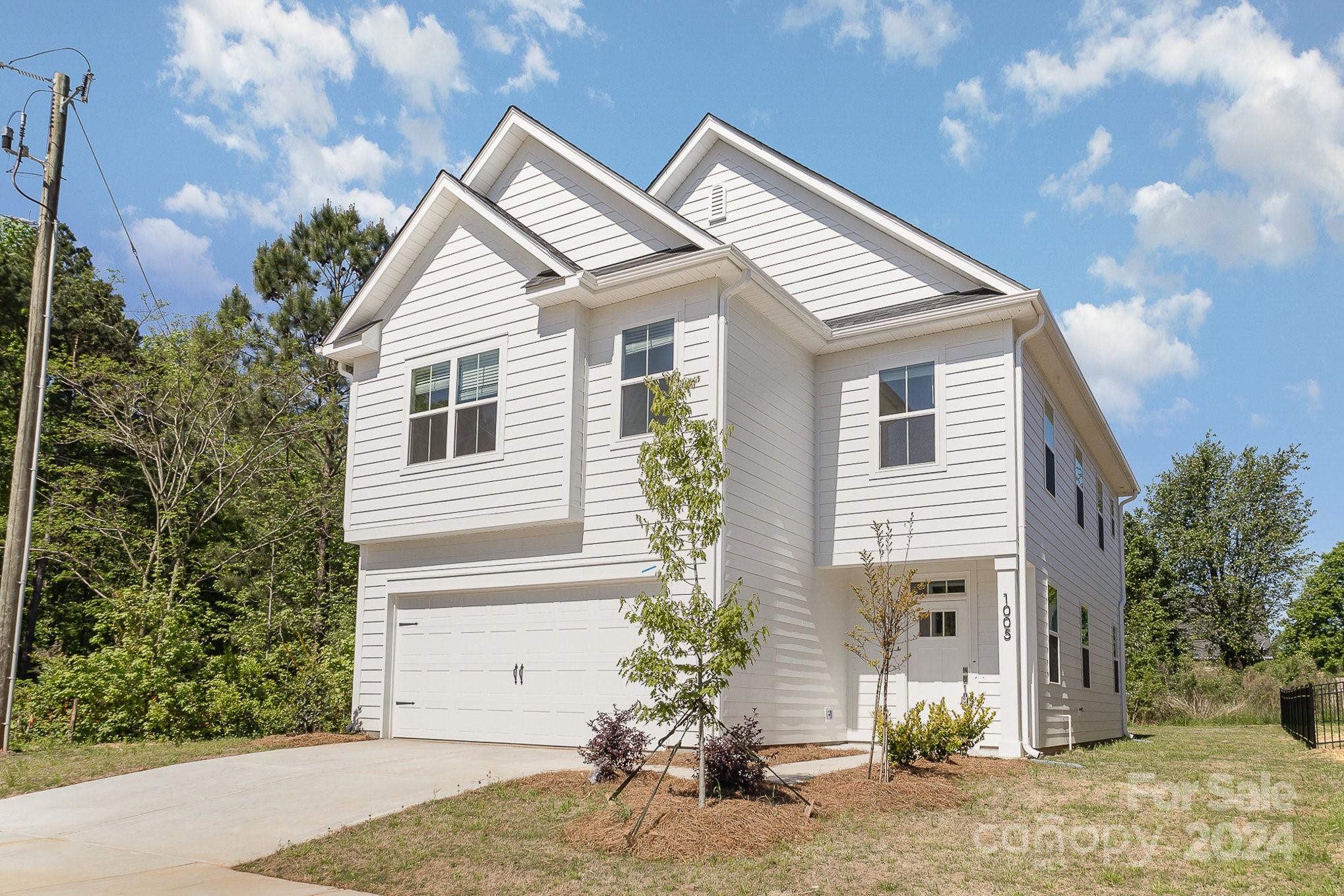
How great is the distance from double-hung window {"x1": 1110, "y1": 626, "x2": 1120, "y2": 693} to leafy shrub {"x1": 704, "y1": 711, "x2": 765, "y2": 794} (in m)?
14.8

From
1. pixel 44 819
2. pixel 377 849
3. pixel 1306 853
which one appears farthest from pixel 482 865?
pixel 1306 853

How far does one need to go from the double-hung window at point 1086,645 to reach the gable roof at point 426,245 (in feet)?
36.4

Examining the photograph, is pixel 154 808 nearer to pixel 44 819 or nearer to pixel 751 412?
pixel 44 819

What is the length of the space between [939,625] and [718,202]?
7908 millimetres

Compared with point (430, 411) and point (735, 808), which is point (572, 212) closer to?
point (430, 411)

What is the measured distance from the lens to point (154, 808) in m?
9.72

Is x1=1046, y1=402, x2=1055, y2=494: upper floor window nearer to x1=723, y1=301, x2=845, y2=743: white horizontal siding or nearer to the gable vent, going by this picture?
x1=723, y1=301, x2=845, y2=743: white horizontal siding

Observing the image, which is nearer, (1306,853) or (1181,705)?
(1306,853)

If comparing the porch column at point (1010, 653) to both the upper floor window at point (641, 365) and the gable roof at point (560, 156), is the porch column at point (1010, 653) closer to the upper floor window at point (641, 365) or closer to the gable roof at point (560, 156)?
the upper floor window at point (641, 365)

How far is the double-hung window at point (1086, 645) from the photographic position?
58.4ft

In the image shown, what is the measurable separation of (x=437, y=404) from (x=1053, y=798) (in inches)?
388

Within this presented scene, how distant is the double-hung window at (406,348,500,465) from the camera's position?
14.5 m

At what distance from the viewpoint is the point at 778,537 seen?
44.6 feet

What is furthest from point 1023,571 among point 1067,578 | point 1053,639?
point 1067,578
